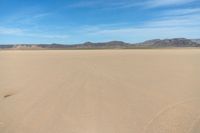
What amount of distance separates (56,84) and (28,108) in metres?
2.75

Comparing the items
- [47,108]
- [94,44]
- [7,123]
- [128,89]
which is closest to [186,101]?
[128,89]

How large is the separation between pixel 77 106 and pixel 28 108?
3.02ft

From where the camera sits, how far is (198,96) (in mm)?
6141

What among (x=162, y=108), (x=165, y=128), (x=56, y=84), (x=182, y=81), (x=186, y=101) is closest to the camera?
(x=165, y=128)

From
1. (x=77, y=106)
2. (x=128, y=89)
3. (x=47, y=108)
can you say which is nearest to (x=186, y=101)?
(x=128, y=89)

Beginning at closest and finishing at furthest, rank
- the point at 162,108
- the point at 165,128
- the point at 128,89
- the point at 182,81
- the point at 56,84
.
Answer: the point at 165,128 < the point at 162,108 < the point at 128,89 < the point at 56,84 < the point at 182,81

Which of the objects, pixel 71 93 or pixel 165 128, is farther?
pixel 71 93

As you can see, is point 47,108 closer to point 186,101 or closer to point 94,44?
point 186,101

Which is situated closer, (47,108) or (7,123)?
(7,123)

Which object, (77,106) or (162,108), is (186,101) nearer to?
(162,108)

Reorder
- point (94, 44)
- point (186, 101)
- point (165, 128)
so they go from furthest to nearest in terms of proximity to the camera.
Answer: point (94, 44), point (186, 101), point (165, 128)

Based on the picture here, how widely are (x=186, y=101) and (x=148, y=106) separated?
98 cm

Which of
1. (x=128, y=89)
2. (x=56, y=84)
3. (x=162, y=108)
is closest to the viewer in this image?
(x=162, y=108)

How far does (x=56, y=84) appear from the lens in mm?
7914
